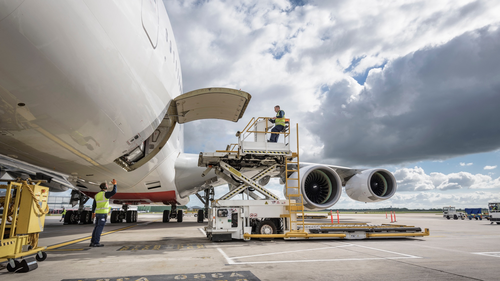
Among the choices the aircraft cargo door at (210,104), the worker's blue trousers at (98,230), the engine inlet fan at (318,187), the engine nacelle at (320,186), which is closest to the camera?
the worker's blue trousers at (98,230)

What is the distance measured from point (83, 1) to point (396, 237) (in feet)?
27.3

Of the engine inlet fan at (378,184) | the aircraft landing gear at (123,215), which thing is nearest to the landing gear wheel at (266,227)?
the engine inlet fan at (378,184)

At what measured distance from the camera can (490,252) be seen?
18.1 ft

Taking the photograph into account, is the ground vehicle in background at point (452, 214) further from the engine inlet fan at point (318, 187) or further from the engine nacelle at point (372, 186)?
the engine inlet fan at point (318, 187)

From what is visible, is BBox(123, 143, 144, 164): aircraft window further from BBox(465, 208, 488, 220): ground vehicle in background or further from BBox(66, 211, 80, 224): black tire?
BBox(465, 208, 488, 220): ground vehicle in background

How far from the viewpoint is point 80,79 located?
381 centimetres

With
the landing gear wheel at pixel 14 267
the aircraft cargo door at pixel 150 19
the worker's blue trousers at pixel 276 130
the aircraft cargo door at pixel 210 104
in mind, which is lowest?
the landing gear wheel at pixel 14 267

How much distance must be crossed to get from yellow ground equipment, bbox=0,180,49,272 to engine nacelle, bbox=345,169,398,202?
9.69 m

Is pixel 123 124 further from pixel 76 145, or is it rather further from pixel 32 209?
pixel 32 209

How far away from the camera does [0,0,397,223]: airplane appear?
3.13 meters

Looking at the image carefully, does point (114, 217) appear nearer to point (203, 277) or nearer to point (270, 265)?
point (270, 265)

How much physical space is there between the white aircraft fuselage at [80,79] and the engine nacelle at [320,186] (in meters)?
4.73

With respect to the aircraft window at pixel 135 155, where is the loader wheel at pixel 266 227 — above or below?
below

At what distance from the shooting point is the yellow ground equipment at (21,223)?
406cm
